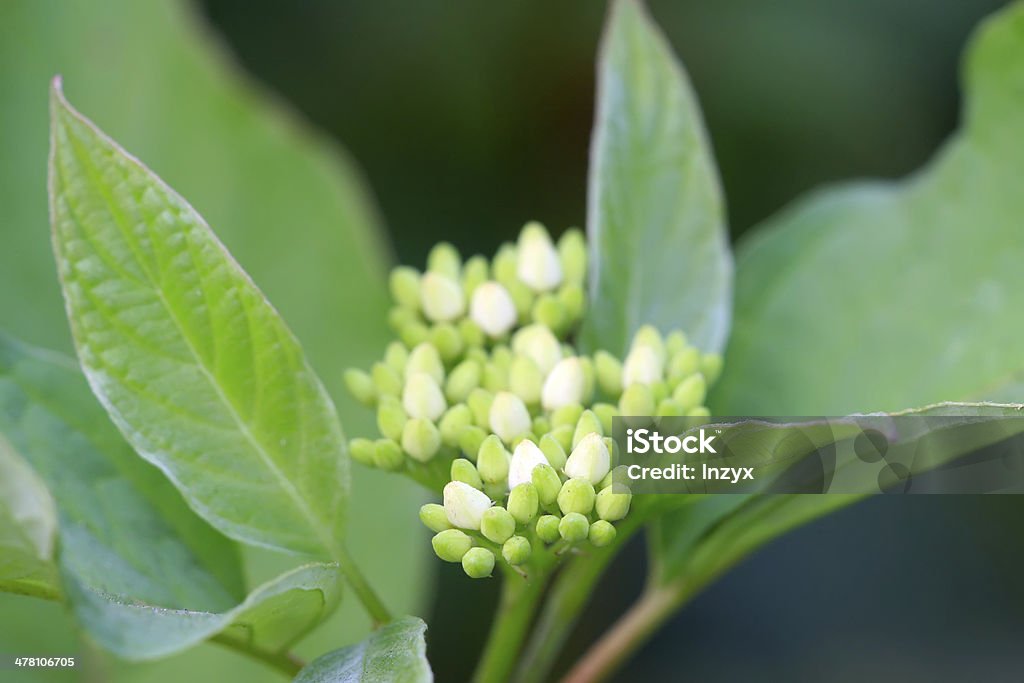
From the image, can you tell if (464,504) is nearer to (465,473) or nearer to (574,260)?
(465,473)

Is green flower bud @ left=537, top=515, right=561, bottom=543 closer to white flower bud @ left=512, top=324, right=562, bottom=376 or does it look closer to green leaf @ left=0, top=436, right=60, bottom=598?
A: white flower bud @ left=512, top=324, right=562, bottom=376

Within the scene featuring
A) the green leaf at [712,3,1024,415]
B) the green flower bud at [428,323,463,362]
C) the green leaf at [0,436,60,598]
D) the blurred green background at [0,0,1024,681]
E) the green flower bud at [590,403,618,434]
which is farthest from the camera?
the blurred green background at [0,0,1024,681]

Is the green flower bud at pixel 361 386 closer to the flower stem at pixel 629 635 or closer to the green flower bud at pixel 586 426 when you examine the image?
the green flower bud at pixel 586 426

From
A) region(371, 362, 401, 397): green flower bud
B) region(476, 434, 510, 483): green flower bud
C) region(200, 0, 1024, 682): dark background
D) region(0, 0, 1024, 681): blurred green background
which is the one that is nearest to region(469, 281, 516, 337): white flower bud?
region(371, 362, 401, 397): green flower bud

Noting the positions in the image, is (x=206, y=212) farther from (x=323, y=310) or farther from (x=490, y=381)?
(x=490, y=381)

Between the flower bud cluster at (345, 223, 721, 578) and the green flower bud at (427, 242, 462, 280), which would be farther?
the green flower bud at (427, 242, 462, 280)

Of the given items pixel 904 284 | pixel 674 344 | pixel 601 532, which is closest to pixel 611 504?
pixel 601 532

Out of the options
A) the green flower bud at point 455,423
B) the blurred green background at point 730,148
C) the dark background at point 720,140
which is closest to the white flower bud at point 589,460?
the green flower bud at point 455,423
